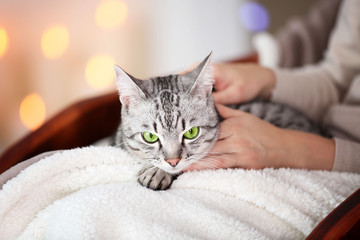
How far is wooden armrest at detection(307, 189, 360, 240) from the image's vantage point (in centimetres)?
60

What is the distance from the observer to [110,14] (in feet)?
6.83

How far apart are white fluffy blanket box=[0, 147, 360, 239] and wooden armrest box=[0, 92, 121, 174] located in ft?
0.60

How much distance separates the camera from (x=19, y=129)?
1.78m

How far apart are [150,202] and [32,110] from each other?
4.50 feet

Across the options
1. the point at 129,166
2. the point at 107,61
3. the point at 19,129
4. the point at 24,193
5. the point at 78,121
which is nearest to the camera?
the point at 24,193

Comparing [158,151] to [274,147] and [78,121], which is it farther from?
[78,121]

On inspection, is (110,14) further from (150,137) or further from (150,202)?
(150,202)

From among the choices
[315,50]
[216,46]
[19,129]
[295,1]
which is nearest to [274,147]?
[315,50]

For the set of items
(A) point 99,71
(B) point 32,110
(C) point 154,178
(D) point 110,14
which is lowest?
(B) point 32,110

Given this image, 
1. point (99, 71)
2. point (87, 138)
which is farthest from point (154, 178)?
point (99, 71)

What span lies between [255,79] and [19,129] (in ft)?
4.41

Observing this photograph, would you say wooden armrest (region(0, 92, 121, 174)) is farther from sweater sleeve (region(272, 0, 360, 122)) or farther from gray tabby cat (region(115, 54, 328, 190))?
sweater sleeve (region(272, 0, 360, 122))

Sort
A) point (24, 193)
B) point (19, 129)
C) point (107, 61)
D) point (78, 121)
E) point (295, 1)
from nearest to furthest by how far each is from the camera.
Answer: point (24, 193)
point (78, 121)
point (19, 129)
point (107, 61)
point (295, 1)

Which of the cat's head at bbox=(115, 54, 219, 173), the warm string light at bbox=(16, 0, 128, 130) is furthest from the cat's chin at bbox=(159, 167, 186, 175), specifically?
the warm string light at bbox=(16, 0, 128, 130)
